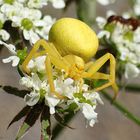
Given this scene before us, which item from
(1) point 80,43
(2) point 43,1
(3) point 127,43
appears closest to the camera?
(1) point 80,43

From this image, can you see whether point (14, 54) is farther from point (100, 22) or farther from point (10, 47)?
point (100, 22)

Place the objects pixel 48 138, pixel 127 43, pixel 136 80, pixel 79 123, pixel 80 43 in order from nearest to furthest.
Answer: pixel 48 138, pixel 80 43, pixel 127 43, pixel 79 123, pixel 136 80

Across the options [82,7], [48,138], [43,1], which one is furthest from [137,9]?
[48,138]

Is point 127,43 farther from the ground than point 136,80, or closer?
farther from the ground

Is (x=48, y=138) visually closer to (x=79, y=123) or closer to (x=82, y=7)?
(x=82, y=7)

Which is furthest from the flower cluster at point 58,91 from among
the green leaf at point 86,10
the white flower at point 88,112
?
the green leaf at point 86,10

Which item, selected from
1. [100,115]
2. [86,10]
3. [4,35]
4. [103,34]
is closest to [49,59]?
[4,35]

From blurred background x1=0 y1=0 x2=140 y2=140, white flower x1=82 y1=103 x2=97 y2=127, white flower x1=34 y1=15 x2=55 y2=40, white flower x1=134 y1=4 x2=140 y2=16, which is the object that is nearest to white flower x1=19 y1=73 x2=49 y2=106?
white flower x1=82 y1=103 x2=97 y2=127

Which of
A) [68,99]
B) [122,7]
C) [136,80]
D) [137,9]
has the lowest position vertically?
[136,80]
